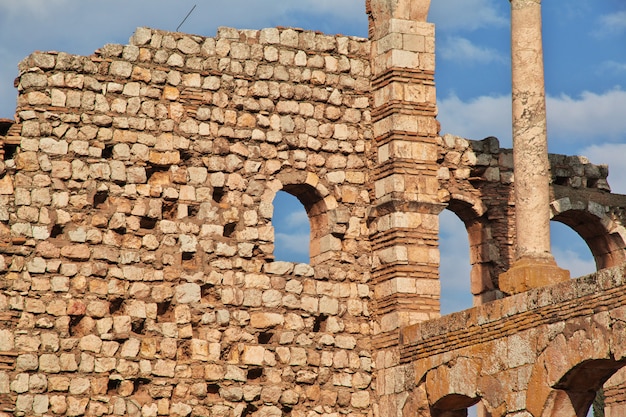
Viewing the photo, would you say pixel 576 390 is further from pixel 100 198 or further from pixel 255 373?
pixel 100 198

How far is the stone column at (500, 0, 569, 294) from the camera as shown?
64.2ft

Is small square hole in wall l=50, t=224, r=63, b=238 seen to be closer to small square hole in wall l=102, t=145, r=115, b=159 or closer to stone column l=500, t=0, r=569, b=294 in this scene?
small square hole in wall l=102, t=145, r=115, b=159

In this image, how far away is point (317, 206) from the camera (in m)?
21.8

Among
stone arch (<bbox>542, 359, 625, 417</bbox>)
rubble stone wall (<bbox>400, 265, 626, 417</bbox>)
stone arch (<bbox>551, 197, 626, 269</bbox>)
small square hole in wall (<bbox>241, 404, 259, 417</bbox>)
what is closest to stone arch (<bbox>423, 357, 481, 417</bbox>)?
rubble stone wall (<bbox>400, 265, 626, 417</bbox>)

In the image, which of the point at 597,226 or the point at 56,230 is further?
the point at 597,226

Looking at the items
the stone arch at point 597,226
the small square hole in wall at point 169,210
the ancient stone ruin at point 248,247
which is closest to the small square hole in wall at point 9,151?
the ancient stone ruin at point 248,247

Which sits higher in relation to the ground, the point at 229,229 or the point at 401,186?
the point at 401,186

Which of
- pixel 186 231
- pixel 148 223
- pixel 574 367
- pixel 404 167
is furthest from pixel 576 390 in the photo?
pixel 148 223

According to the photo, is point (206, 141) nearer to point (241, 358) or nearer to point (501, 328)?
point (241, 358)

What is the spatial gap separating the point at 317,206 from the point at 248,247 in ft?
4.75

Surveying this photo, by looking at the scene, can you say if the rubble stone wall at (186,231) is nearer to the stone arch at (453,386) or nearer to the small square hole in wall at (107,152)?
the small square hole in wall at (107,152)

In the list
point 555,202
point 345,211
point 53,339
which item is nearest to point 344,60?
point 345,211

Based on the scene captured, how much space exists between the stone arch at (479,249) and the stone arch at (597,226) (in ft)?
4.02

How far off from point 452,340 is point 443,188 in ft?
10.9
